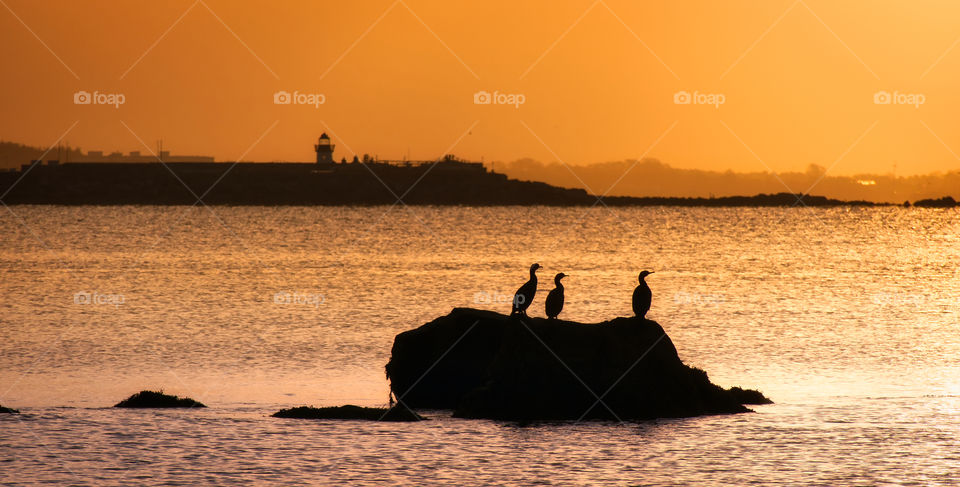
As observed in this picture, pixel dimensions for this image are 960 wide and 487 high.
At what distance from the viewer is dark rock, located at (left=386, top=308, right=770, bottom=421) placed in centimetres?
2316

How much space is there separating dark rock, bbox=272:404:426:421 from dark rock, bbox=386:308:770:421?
1.08m

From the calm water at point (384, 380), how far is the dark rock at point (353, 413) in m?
0.49

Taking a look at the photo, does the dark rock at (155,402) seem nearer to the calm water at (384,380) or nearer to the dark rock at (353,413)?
the calm water at (384,380)

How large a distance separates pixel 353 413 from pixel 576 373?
15.4 ft

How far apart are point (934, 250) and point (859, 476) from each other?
119530mm

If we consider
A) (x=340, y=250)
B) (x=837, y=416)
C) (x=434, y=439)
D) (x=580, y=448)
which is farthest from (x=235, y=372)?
(x=340, y=250)

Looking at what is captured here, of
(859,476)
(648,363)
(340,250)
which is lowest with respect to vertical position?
(859,476)

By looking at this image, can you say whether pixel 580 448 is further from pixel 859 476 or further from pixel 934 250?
pixel 934 250

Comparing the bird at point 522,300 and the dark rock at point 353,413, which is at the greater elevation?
the bird at point 522,300

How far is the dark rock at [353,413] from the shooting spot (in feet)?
77.6

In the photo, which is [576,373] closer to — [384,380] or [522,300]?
[522,300]

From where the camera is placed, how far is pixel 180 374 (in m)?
31.3

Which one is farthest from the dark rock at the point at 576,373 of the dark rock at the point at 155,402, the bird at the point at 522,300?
the dark rock at the point at 155,402

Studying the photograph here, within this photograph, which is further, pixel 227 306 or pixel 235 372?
pixel 227 306
